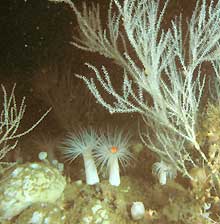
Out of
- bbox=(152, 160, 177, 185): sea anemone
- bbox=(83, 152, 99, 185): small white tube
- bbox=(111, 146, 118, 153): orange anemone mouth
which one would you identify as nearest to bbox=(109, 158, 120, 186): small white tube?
bbox=(111, 146, 118, 153): orange anemone mouth

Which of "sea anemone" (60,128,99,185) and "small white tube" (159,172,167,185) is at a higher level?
"sea anemone" (60,128,99,185)

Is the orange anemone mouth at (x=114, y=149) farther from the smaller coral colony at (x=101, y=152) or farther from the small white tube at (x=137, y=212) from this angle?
the small white tube at (x=137, y=212)

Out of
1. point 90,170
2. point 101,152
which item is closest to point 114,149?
point 101,152

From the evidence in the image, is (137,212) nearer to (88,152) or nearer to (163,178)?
(163,178)

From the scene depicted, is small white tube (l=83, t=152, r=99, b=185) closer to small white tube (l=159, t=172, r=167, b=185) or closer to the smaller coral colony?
the smaller coral colony

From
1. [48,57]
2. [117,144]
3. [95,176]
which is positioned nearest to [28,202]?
[95,176]

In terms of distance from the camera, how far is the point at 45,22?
8289 mm

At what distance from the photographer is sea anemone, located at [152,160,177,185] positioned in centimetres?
457

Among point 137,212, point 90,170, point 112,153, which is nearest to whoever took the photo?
point 137,212

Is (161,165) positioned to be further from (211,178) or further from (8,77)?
(8,77)

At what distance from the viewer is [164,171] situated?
4.61 m

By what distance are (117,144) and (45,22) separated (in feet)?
15.5

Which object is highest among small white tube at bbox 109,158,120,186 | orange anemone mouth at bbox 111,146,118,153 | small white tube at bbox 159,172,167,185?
orange anemone mouth at bbox 111,146,118,153

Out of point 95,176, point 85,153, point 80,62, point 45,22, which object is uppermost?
point 45,22
